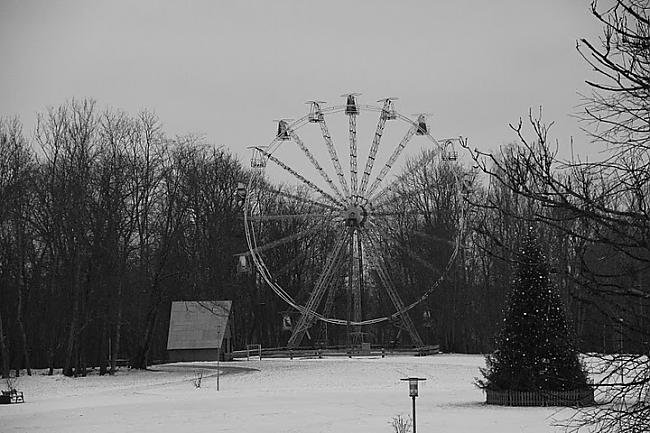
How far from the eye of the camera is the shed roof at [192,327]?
5238 cm

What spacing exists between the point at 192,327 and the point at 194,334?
0.42 meters

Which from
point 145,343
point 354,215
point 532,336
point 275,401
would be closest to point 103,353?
point 145,343

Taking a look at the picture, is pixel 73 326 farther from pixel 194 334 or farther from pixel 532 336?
pixel 532 336

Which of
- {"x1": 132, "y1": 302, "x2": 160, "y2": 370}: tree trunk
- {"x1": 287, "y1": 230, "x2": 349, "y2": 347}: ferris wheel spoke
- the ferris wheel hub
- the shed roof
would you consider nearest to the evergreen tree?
the ferris wheel hub

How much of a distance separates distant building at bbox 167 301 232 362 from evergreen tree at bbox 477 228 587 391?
93.6 ft

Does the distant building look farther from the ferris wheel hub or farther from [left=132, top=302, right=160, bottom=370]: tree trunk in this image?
the ferris wheel hub

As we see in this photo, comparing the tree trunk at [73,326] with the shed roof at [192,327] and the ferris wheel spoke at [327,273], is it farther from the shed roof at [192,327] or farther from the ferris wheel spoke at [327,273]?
the ferris wheel spoke at [327,273]

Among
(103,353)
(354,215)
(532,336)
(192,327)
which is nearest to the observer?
(532,336)

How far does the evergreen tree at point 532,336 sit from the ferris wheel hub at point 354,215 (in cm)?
2216

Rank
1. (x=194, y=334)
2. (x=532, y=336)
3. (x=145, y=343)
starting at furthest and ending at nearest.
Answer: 1. (x=194, y=334)
2. (x=145, y=343)
3. (x=532, y=336)

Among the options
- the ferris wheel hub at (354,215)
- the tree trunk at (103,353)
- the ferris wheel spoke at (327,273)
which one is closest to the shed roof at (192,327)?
the ferris wheel spoke at (327,273)

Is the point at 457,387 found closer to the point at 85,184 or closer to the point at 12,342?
the point at 85,184

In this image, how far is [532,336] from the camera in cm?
2472

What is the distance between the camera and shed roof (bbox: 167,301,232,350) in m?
52.4
